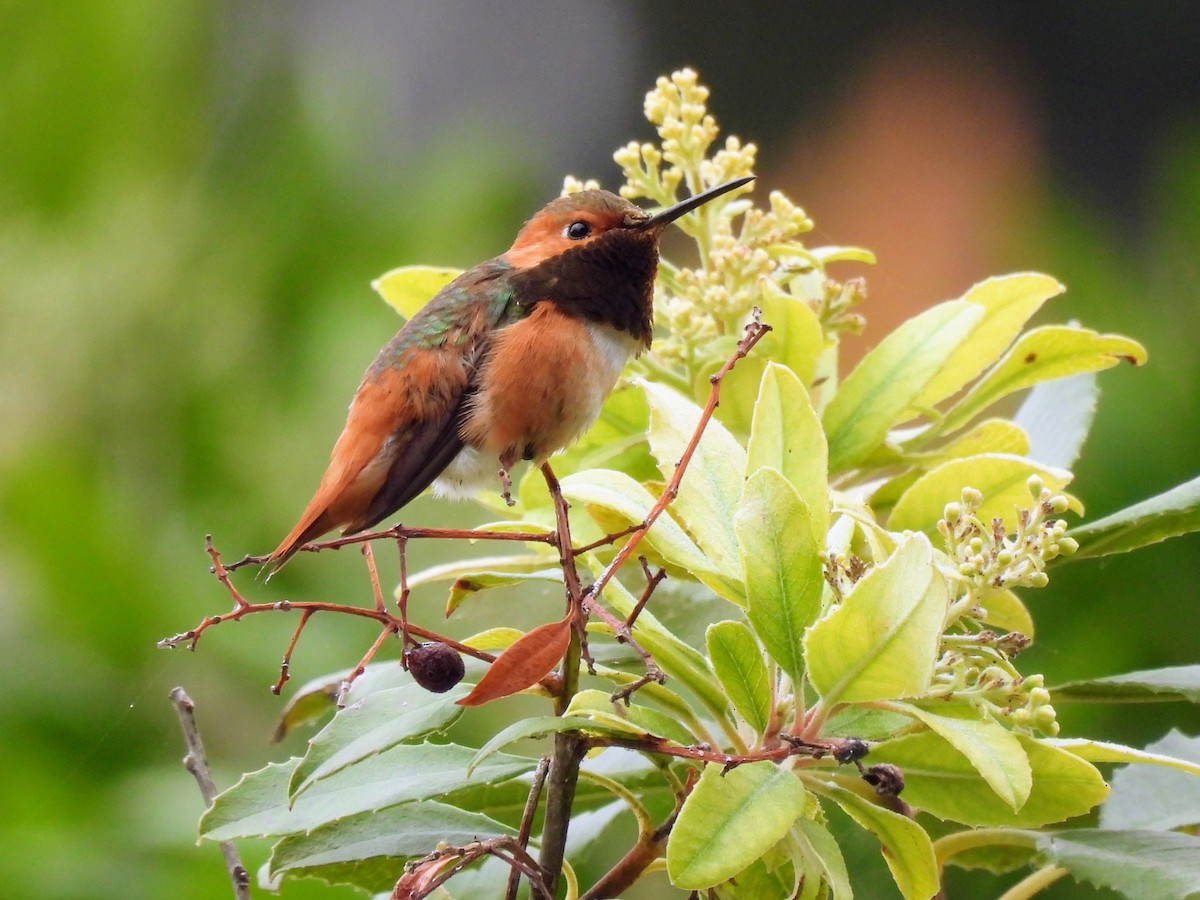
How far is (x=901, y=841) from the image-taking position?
75 cm

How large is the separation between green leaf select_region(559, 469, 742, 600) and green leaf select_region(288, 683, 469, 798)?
15 cm

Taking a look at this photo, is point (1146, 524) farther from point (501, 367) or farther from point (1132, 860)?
point (501, 367)

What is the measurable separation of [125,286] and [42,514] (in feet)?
1.89

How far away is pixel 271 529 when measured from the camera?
6.71 feet

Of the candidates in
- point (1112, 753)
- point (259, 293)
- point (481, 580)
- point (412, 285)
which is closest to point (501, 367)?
point (412, 285)

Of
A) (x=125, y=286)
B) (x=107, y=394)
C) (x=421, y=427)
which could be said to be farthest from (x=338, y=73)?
(x=421, y=427)

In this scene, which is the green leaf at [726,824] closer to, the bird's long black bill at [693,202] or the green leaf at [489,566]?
the green leaf at [489,566]

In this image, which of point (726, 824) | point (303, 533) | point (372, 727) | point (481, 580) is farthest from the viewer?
point (303, 533)

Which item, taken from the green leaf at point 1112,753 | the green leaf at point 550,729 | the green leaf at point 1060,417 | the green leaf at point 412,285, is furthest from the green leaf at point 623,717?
the green leaf at point 412,285

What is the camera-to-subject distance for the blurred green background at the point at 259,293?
1.68 m

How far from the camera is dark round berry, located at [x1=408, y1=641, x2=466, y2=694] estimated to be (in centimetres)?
73

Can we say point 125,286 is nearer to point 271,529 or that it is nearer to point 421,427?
point 271,529

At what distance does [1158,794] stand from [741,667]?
498 mm

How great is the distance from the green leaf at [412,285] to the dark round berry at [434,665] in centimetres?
51
